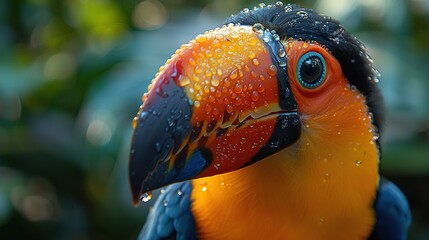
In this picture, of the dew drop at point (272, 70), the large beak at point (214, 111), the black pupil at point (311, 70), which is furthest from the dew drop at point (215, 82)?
the black pupil at point (311, 70)

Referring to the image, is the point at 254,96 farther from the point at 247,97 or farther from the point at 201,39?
the point at 201,39

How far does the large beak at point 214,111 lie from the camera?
1.19m

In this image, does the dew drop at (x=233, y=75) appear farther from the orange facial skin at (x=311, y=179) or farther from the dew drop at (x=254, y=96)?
the orange facial skin at (x=311, y=179)

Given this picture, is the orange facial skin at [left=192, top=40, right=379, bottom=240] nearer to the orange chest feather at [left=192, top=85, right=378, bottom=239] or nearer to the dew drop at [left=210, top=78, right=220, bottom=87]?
the orange chest feather at [left=192, top=85, right=378, bottom=239]

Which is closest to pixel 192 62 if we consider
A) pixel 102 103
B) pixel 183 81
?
pixel 183 81

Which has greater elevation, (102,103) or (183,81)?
(183,81)

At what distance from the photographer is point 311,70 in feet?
4.56

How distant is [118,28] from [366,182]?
2.76 meters

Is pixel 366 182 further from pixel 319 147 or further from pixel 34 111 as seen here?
pixel 34 111

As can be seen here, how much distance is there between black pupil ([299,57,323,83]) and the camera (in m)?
1.37

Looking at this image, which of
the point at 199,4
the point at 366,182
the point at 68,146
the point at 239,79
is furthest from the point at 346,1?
the point at 239,79

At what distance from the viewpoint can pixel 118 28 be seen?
13.2 feet

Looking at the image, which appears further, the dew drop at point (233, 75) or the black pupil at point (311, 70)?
the black pupil at point (311, 70)

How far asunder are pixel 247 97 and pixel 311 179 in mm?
286
